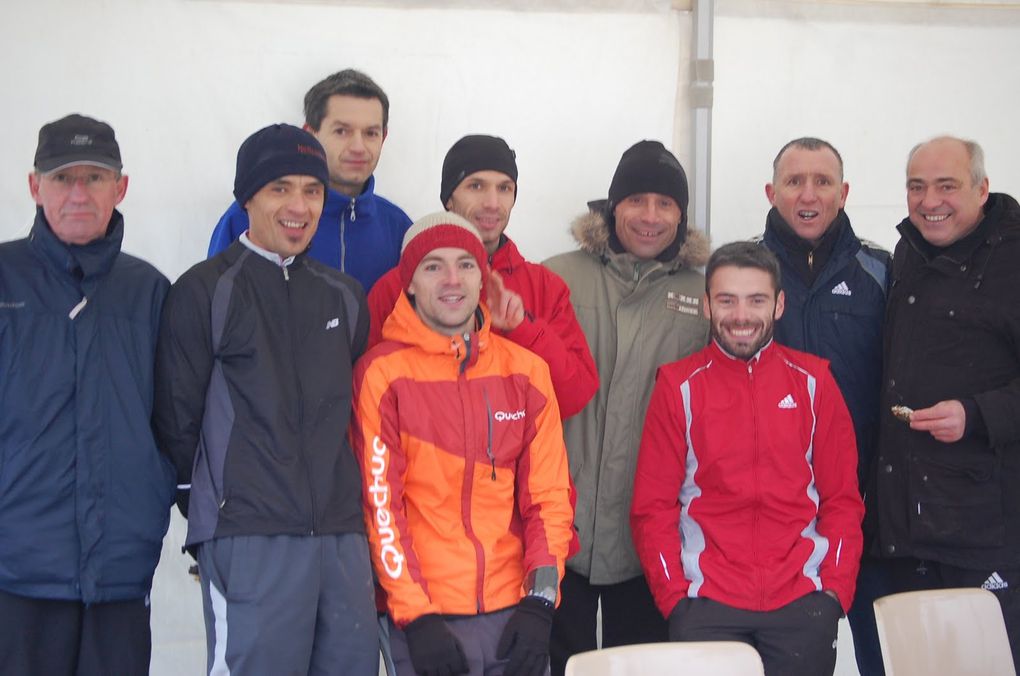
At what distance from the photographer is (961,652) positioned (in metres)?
1.98

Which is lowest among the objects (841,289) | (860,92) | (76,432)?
(76,432)

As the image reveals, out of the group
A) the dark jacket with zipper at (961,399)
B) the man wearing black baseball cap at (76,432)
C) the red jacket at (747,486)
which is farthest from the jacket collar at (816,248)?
the man wearing black baseball cap at (76,432)

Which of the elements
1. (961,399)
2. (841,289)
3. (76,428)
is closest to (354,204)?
(76,428)

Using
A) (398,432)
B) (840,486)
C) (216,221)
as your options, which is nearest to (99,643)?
(398,432)

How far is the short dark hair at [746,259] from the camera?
254 cm

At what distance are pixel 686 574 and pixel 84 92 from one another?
2183mm

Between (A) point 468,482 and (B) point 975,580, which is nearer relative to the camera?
(A) point 468,482

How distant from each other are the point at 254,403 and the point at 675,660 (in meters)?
1.02

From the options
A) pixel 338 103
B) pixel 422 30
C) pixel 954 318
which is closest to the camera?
pixel 954 318

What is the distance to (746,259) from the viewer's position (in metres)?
2.54

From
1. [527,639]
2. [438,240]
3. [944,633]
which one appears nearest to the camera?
[944,633]

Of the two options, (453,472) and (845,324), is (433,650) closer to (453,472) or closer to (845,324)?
(453,472)

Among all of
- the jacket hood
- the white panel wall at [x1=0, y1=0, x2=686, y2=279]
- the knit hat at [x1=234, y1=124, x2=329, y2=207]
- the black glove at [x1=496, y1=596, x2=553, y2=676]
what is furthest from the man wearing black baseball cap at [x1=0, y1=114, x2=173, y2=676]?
the jacket hood

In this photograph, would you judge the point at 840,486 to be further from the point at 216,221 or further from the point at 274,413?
the point at 216,221
